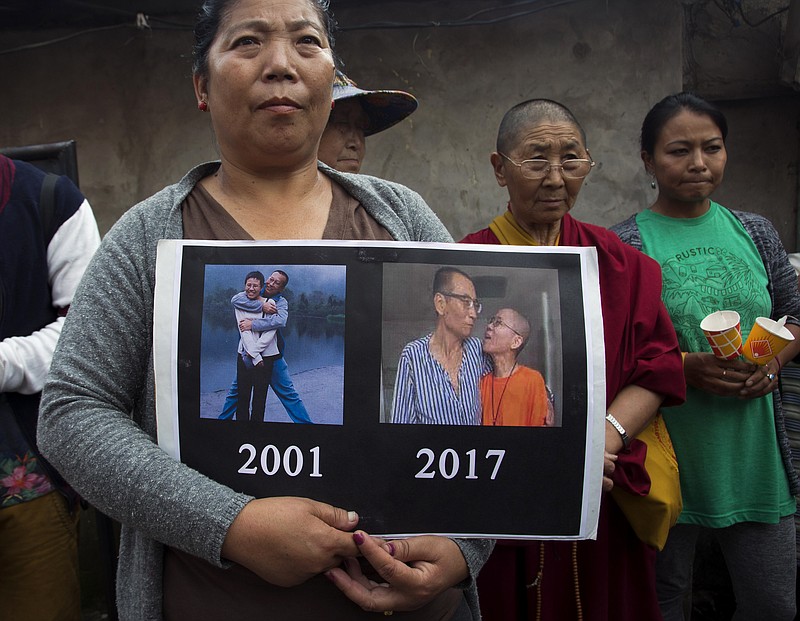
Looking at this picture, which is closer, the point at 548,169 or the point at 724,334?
the point at 724,334

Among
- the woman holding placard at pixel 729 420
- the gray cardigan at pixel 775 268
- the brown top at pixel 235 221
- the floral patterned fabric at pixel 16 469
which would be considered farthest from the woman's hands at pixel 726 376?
the floral patterned fabric at pixel 16 469

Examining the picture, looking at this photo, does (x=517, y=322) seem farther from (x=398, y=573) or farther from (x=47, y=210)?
(x=47, y=210)

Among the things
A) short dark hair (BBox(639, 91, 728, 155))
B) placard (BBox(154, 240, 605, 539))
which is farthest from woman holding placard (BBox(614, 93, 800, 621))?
placard (BBox(154, 240, 605, 539))

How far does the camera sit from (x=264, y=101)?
1146mm

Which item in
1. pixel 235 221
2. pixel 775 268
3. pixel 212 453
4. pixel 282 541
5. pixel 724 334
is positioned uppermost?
pixel 775 268

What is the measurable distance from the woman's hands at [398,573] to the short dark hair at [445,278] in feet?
1.24

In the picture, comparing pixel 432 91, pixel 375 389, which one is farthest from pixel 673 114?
pixel 375 389

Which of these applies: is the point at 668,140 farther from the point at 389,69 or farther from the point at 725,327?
the point at 389,69

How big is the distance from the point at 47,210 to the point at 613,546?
77.2 inches

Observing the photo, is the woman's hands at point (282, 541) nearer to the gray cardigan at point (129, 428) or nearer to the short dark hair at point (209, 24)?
the gray cardigan at point (129, 428)

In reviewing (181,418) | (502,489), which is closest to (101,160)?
(181,418)

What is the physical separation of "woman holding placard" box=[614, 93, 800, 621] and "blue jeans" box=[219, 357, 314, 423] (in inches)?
66.0

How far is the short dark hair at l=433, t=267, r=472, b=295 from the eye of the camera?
3.50ft

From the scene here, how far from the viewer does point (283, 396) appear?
1.04 meters
